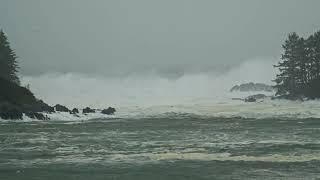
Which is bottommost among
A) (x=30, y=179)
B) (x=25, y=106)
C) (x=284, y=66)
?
(x=30, y=179)

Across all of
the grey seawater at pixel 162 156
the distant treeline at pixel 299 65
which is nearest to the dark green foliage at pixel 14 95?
the grey seawater at pixel 162 156

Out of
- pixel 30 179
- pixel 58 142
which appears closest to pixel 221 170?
pixel 30 179

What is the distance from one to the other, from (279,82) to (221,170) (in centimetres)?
10110

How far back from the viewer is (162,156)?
1207 inches

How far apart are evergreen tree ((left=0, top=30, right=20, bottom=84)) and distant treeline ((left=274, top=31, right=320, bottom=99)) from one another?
155ft

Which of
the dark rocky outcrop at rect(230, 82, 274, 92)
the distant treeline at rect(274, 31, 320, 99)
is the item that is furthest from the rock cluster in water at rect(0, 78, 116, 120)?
the dark rocky outcrop at rect(230, 82, 274, 92)

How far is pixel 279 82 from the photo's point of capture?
124188 millimetres

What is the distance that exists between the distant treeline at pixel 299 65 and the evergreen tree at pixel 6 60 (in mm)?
47201

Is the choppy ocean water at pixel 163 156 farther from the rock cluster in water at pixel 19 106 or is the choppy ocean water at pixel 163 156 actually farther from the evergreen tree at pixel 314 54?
the evergreen tree at pixel 314 54

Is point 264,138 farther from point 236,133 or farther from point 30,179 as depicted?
point 30,179

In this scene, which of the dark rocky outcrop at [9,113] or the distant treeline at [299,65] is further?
the distant treeline at [299,65]

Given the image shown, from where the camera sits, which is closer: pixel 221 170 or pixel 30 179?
pixel 30 179

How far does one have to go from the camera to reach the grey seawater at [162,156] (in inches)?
958

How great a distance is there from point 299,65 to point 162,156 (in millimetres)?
94666
